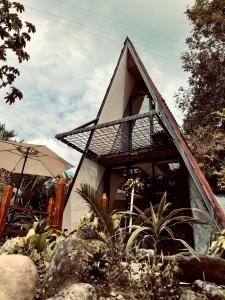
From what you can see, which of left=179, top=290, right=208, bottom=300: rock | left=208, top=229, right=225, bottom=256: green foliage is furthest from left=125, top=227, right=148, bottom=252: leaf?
left=208, top=229, right=225, bottom=256: green foliage

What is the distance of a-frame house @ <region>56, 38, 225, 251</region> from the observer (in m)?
10.1

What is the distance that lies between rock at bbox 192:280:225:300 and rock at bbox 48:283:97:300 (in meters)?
1.66

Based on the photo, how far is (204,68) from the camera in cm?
1670

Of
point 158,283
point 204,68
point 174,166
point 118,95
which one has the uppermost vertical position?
point 204,68

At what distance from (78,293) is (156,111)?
5820mm

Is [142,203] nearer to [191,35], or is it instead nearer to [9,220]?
[9,220]

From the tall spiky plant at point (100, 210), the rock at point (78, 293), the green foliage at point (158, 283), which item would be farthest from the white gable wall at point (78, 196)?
the rock at point (78, 293)

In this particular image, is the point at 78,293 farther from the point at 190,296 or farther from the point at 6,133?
the point at 6,133

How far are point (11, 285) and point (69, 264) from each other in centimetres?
93

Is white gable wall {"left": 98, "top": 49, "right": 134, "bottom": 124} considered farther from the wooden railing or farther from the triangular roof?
the wooden railing

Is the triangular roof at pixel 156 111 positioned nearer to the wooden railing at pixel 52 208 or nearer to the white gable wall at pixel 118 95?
the white gable wall at pixel 118 95

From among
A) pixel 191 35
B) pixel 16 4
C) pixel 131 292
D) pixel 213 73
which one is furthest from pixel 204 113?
pixel 16 4

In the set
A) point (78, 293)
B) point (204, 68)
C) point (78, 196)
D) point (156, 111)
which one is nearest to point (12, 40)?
point (78, 293)

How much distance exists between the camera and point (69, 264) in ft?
16.5
